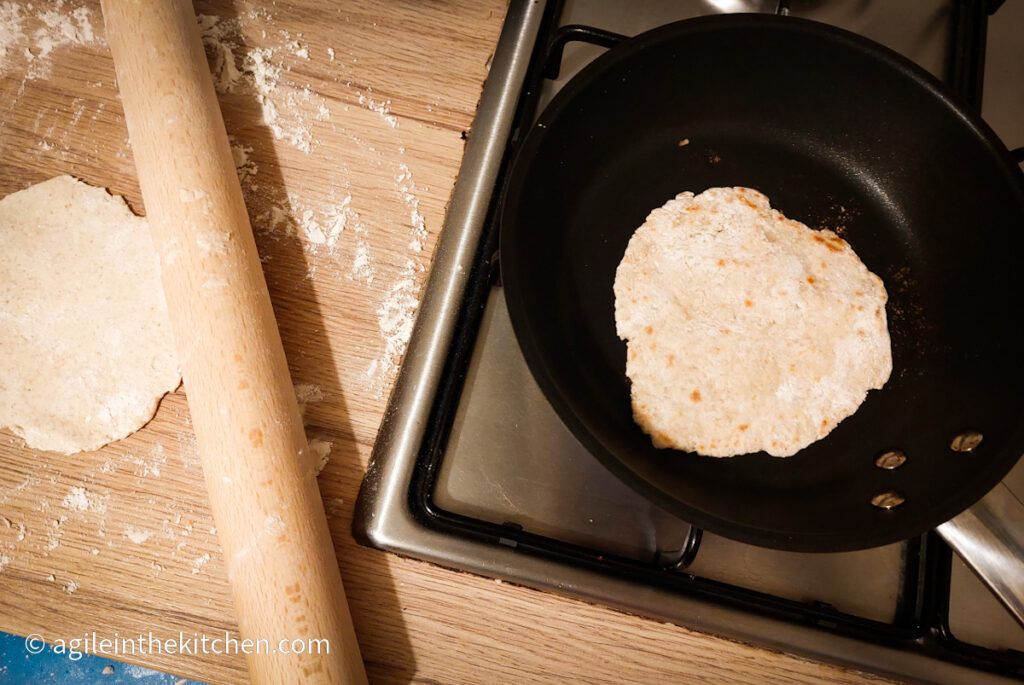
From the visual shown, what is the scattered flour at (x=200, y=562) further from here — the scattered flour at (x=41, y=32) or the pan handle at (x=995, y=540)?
the pan handle at (x=995, y=540)

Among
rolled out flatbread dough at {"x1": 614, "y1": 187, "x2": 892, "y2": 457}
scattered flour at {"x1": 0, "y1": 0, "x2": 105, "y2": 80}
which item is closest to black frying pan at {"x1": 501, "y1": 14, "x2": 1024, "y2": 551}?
rolled out flatbread dough at {"x1": 614, "y1": 187, "x2": 892, "y2": 457}

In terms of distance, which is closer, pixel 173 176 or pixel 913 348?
pixel 173 176

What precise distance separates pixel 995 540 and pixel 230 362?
711mm

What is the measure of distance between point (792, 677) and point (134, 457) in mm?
722

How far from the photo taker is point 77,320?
677mm

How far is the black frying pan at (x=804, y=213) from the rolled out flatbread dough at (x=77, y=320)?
0.41 meters

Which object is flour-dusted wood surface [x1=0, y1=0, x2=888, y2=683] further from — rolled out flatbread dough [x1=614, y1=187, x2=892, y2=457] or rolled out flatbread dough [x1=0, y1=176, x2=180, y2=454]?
rolled out flatbread dough [x1=614, y1=187, x2=892, y2=457]

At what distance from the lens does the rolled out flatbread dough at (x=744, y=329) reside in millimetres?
675

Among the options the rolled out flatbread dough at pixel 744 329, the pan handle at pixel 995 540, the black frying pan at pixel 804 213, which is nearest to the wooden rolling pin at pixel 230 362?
the black frying pan at pixel 804 213

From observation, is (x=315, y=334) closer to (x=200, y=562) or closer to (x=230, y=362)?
(x=230, y=362)

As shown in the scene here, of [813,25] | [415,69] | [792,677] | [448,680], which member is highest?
[813,25]

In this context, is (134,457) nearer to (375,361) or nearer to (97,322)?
(97,322)

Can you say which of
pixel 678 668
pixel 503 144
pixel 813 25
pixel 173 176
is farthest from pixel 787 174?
pixel 173 176

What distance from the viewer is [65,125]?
73 centimetres
